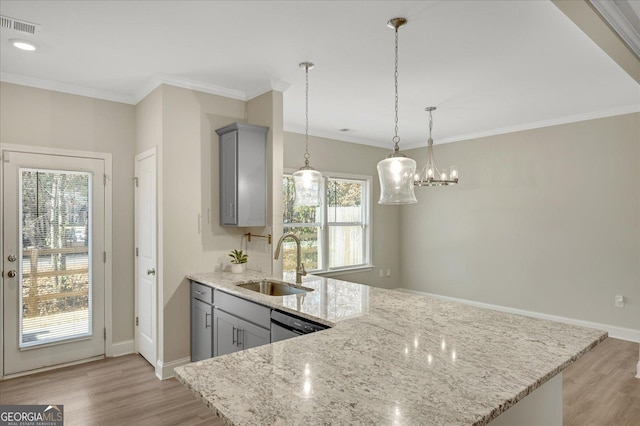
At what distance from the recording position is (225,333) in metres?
3.08

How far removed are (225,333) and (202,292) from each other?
0.54 m

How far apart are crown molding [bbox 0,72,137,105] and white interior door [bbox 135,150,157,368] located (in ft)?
2.09

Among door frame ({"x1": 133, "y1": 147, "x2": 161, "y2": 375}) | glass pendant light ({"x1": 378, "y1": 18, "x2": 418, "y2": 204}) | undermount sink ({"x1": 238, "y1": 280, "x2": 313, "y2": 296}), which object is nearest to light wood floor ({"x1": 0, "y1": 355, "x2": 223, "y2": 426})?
door frame ({"x1": 133, "y1": 147, "x2": 161, "y2": 375})

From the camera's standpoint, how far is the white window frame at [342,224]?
236 inches

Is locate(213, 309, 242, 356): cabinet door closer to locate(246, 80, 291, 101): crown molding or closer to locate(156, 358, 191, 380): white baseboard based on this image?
locate(156, 358, 191, 380): white baseboard

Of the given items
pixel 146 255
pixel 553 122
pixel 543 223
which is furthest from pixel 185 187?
pixel 553 122

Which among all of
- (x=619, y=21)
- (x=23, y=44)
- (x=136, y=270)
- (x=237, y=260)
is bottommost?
(x=136, y=270)

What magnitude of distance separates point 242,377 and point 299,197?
1.91 metres

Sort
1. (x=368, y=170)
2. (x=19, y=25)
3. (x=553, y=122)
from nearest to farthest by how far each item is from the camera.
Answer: (x=19, y=25) → (x=553, y=122) → (x=368, y=170)

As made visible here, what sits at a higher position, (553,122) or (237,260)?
(553,122)

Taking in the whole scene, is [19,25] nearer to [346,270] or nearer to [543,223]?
[346,270]

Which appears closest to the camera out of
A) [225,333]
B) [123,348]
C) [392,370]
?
[392,370]

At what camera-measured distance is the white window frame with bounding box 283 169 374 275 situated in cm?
599

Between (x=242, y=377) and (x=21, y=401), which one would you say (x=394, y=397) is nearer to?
(x=242, y=377)
